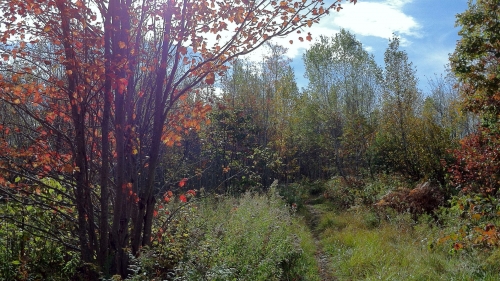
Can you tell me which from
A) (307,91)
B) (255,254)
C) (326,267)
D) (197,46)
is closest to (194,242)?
(255,254)

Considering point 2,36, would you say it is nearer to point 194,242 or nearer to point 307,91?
point 194,242

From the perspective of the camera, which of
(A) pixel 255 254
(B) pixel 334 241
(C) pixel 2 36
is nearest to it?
(C) pixel 2 36

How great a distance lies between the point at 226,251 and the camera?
5805 mm

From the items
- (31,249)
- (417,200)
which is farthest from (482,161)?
(31,249)

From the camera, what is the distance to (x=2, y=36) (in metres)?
4.31

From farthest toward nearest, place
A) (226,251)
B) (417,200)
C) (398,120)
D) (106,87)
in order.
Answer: (398,120), (417,200), (226,251), (106,87)

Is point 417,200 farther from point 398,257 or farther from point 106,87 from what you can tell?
point 106,87

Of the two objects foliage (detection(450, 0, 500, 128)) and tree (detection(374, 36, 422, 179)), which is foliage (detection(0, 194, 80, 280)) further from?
tree (detection(374, 36, 422, 179))

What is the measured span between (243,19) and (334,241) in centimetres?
625

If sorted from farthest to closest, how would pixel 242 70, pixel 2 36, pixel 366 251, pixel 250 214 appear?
pixel 242 70, pixel 250 214, pixel 366 251, pixel 2 36

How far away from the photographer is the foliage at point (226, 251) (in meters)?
3.98

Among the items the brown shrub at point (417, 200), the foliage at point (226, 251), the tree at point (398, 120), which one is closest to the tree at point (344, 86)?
the tree at point (398, 120)

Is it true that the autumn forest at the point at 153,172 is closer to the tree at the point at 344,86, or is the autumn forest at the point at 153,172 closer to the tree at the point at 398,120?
the tree at the point at 398,120

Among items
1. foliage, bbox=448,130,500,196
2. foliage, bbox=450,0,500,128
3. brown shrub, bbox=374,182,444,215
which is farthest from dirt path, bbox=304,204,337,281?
foliage, bbox=450,0,500,128
